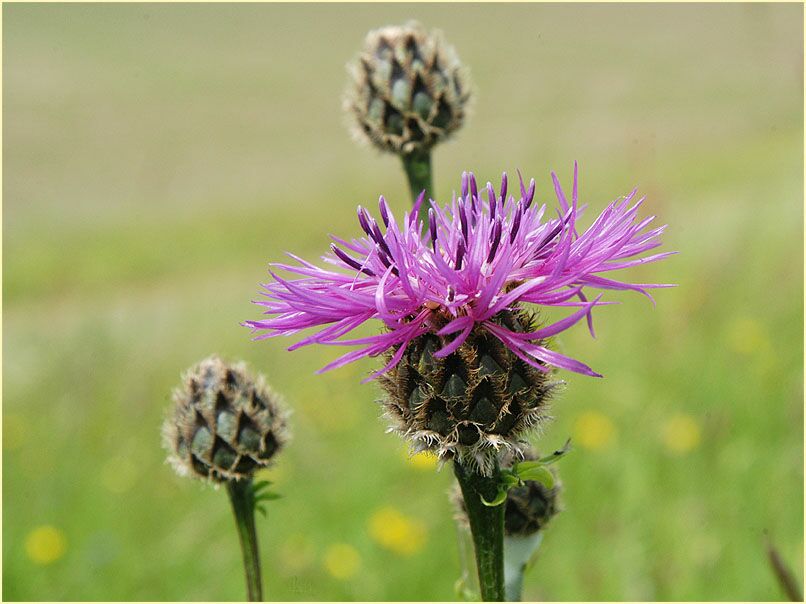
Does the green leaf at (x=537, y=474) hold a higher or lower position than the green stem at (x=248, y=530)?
higher

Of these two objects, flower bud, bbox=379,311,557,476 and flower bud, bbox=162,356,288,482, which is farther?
flower bud, bbox=162,356,288,482

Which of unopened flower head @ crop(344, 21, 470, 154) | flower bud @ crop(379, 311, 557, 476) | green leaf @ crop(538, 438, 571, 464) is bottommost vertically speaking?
green leaf @ crop(538, 438, 571, 464)

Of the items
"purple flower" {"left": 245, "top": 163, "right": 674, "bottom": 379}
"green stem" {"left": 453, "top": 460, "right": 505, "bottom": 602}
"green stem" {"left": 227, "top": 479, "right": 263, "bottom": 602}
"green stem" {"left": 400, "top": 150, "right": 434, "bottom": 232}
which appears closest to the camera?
"purple flower" {"left": 245, "top": 163, "right": 674, "bottom": 379}

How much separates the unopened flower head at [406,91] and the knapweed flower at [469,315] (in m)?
0.87

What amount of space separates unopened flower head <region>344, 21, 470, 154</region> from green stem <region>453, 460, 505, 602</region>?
1.08 m

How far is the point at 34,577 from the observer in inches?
138

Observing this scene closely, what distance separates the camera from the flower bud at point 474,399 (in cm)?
133

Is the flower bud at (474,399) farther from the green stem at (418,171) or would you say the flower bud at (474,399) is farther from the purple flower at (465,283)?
the green stem at (418,171)

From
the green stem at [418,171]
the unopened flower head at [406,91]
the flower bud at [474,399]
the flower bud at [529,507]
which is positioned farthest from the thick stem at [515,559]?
the unopened flower head at [406,91]

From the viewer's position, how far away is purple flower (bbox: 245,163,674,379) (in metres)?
1.27

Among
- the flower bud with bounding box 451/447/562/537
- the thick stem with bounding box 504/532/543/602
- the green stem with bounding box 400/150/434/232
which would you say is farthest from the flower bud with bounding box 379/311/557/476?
the green stem with bounding box 400/150/434/232

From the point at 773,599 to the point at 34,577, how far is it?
119 inches

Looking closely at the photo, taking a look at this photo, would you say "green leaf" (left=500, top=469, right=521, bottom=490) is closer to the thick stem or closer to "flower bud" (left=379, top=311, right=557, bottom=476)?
"flower bud" (left=379, top=311, right=557, bottom=476)

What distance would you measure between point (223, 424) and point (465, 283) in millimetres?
736
